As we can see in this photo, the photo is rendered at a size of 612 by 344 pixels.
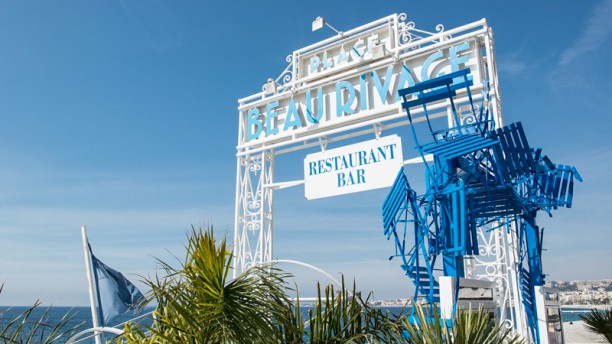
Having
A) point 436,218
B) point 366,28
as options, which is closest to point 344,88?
point 366,28

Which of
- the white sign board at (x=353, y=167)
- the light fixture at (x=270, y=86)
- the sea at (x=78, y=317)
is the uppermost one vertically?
the light fixture at (x=270, y=86)

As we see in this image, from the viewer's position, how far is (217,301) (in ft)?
16.2

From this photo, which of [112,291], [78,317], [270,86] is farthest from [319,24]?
[78,317]

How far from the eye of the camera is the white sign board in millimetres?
12883

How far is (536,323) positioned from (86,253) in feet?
27.1

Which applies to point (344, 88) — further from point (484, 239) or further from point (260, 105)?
point (484, 239)

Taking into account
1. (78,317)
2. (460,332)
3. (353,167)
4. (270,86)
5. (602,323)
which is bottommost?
(78,317)

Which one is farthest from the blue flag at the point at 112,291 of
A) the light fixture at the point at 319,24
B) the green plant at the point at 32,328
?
the light fixture at the point at 319,24

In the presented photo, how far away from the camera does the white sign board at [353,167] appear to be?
12883 millimetres

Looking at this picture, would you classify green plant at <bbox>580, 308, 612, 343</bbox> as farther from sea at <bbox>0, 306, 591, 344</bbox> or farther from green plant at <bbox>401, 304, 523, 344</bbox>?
green plant at <bbox>401, 304, 523, 344</bbox>

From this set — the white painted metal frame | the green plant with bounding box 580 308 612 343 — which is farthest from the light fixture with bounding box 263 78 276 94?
the green plant with bounding box 580 308 612 343

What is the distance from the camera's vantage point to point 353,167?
1355 centimetres

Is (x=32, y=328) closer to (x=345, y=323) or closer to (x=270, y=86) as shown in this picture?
(x=345, y=323)

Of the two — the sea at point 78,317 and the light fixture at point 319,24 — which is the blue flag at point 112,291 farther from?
the light fixture at point 319,24
